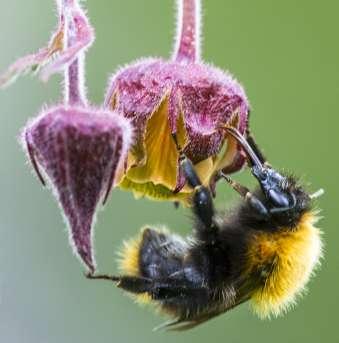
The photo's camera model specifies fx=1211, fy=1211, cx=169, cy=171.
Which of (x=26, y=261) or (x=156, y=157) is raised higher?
(x=156, y=157)

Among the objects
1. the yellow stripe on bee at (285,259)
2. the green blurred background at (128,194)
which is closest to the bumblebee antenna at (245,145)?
the yellow stripe on bee at (285,259)

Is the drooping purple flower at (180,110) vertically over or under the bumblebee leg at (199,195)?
over

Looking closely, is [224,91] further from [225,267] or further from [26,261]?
[26,261]

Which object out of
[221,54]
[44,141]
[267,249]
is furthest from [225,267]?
[221,54]

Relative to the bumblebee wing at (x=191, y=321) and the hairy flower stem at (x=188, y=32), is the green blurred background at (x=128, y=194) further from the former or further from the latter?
the hairy flower stem at (x=188, y=32)

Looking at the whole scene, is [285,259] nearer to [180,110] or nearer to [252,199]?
[252,199]

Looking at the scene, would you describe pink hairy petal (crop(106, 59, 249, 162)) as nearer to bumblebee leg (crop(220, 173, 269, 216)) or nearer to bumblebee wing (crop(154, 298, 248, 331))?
bumblebee leg (crop(220, 173, 269, 216))

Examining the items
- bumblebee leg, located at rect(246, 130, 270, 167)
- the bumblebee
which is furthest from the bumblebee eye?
bumblebee leg, located at rect(246, 130, 270, 167)
